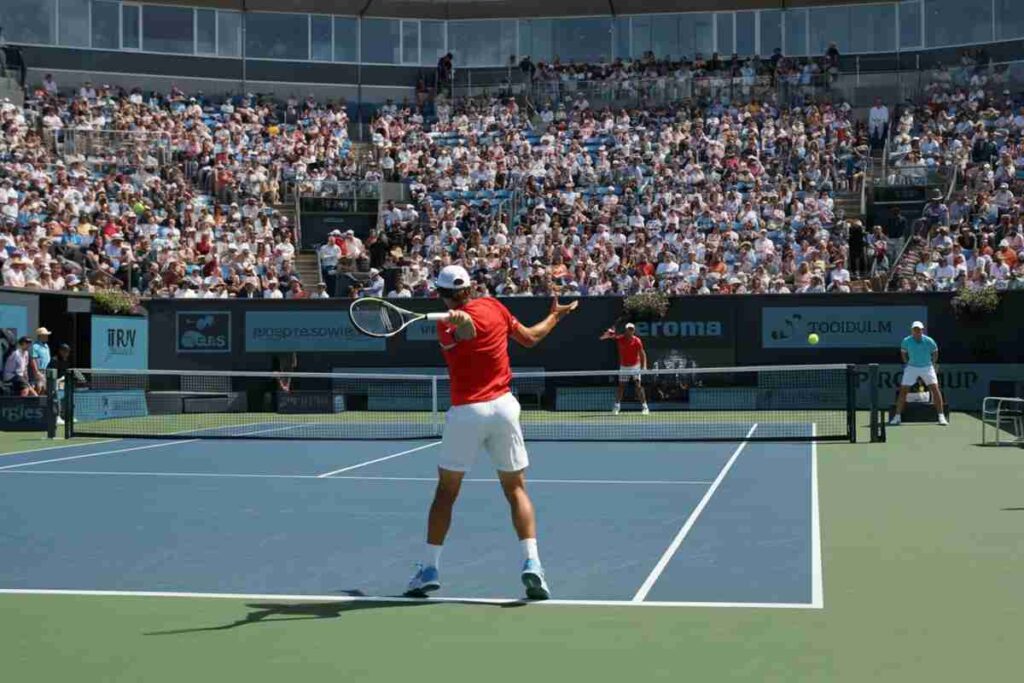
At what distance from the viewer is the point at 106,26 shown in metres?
42.3

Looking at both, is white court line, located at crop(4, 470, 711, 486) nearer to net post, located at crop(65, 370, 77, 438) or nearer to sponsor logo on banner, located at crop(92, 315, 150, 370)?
net post, located at crop(65, 370, 77, 438)

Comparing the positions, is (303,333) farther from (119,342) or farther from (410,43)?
(410,43)

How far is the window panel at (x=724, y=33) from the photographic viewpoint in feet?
139

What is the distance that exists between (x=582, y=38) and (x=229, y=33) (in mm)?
11202

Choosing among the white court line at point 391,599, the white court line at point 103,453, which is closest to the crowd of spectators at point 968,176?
the white court line at point 103,453

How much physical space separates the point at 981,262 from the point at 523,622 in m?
21.3

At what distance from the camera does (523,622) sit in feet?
21.9

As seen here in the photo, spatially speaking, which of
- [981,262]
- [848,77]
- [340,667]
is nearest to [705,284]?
[981,262]

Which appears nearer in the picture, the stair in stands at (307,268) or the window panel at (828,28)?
the stair in stands at (307,268)

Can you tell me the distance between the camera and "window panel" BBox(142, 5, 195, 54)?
141 feet

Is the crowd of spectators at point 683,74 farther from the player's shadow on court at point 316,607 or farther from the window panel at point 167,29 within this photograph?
the player's shadow on court at point 316,607

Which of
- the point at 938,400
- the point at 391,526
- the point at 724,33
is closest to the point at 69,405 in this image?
the point at 391,526

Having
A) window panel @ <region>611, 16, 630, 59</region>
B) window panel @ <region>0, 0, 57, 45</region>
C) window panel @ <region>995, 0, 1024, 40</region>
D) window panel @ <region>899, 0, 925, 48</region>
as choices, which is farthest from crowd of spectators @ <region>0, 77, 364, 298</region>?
window panel @ <region>995, 0, 1024, 40</region>

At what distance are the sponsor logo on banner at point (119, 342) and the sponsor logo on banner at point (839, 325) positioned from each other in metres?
12.6
